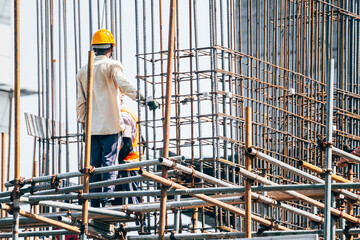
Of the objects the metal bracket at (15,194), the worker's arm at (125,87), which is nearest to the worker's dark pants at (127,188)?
the worker's arm at (125,87)

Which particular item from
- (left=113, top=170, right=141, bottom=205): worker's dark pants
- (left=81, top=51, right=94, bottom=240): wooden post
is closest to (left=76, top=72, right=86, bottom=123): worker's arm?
(left=113, top=170, right=141, bottom=205): worker's dark pants

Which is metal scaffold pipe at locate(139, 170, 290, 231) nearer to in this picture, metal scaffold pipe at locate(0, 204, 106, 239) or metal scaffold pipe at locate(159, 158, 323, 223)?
metal scaffold pipe at locate(159, 158, 323, 223)

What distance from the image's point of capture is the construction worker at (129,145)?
41.1 feet

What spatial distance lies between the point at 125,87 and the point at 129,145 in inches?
43.7

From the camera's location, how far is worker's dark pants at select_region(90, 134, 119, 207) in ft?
39.0

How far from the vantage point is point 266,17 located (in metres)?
14.9

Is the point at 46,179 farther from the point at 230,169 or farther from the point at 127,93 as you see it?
the point at 230,169

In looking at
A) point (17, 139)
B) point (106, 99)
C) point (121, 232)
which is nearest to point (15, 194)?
point (17, 139)

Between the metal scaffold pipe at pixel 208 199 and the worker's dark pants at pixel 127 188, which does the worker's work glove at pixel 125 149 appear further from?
the metal scaffold pipe at pixel 208 199

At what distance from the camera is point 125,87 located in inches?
464

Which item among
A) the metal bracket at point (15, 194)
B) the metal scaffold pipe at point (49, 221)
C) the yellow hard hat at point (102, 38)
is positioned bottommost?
the metal scaffold pipe at point (49, 221)

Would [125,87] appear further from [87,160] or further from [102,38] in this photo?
[87,160]

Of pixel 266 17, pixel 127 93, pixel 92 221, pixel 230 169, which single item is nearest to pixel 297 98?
pixel 266 17

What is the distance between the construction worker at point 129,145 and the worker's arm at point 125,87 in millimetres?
738
